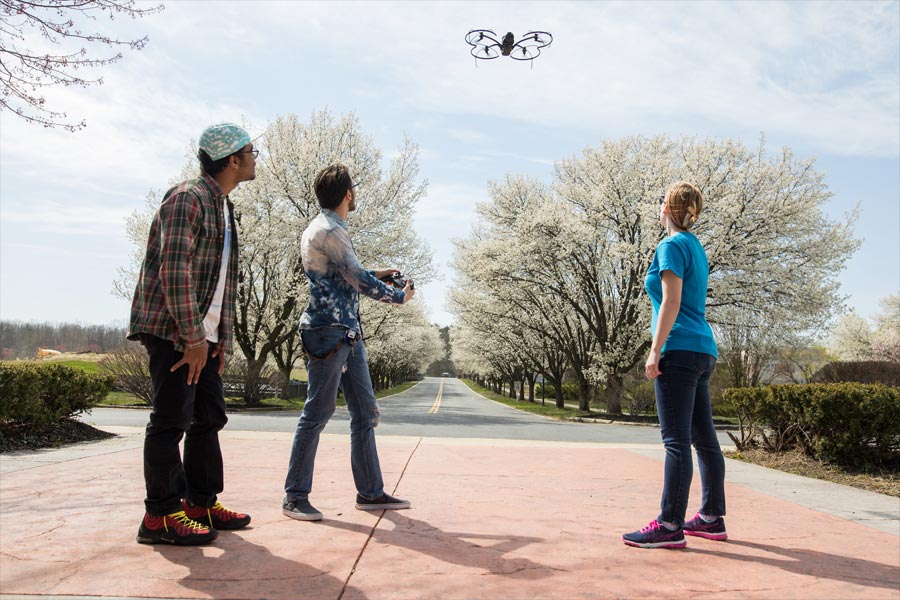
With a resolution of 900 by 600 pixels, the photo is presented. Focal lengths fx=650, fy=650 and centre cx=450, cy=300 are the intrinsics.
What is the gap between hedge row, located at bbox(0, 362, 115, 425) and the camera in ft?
23.4

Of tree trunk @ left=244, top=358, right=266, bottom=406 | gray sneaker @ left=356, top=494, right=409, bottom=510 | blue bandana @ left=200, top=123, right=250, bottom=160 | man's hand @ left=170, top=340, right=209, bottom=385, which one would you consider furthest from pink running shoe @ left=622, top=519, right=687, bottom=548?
tree trunk @ left=244, top=358, right=266, bottom=406

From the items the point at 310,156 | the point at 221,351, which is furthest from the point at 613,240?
the point at 221,351

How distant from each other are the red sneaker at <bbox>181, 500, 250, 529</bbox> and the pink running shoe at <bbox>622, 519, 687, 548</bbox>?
1952mm

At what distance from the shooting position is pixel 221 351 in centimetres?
340

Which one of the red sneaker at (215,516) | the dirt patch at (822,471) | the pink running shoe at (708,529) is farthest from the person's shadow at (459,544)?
the dirt patch at (822,471)

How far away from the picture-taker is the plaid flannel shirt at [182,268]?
119 inches

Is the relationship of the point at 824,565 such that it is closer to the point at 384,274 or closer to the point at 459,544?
the point at 459,544

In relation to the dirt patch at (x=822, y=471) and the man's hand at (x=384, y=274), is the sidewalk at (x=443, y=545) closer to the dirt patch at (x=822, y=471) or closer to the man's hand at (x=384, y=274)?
the dirt patch at (x=822, y=471)

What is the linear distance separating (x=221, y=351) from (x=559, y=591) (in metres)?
2.04

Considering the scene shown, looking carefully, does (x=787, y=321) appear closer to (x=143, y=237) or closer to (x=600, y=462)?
(x=600, y=462)

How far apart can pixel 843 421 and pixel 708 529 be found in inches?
181

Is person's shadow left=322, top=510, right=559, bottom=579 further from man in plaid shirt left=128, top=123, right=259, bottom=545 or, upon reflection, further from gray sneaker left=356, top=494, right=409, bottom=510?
man in plaid shirt left=128, top=123, right=259, bottom=545

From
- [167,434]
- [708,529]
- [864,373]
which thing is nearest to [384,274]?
[167,434]

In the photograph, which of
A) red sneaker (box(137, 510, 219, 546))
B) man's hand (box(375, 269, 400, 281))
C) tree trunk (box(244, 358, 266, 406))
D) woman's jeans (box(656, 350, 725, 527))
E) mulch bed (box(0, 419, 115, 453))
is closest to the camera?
red sneaker (box(137, 510, 219, 546))
